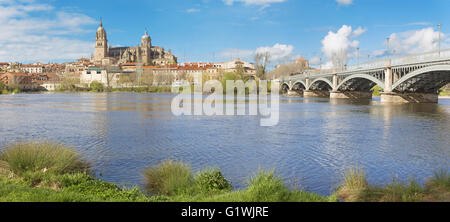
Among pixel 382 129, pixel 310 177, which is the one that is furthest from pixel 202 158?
pixel 382 129

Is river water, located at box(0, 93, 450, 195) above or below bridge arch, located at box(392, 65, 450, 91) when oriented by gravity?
below

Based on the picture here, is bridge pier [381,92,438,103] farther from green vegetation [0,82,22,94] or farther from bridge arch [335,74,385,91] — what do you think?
green vegetation [0,82,22,94]

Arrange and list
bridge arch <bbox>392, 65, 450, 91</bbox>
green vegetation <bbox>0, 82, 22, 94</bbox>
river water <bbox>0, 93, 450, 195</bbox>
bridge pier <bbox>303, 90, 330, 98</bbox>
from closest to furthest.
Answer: river water <bbox>0, 93, 450, 195</bbox>
bridge arch <bbox>392, 65, 450, 91</bbox>
bridge pier <bbox>303, 90, 330, 98</bbox>
green vegetation <bbox>0, 82, 22, 94</bbox>

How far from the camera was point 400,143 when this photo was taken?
17734mm

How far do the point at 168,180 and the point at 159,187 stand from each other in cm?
28

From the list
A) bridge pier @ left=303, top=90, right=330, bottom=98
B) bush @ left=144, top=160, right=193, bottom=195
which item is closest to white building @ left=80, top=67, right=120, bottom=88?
bridge pier @ left=303, top=90, right=330, bottom=98

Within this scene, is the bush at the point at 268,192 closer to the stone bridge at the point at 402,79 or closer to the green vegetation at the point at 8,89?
the stone bridge at the point at 402,79

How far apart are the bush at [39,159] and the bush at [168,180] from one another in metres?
2.26

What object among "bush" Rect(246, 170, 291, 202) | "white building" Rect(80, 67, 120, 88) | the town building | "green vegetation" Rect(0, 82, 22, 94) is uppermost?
"white building" Rect(80, 67, 120, 88)

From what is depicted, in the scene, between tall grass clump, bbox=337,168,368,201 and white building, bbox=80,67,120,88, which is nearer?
tall grass clump, bbox=337,168,368,201

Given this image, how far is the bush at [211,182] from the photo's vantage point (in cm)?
892

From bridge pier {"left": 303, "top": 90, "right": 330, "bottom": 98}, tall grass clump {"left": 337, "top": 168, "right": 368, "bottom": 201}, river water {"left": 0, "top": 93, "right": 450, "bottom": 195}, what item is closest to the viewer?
tall grass clump {"left": 337, "top": 168, "right": 368, "bottom": 201}

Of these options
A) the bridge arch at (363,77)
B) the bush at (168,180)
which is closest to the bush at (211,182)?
the bush at (168,180)

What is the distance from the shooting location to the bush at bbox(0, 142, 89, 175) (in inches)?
380
